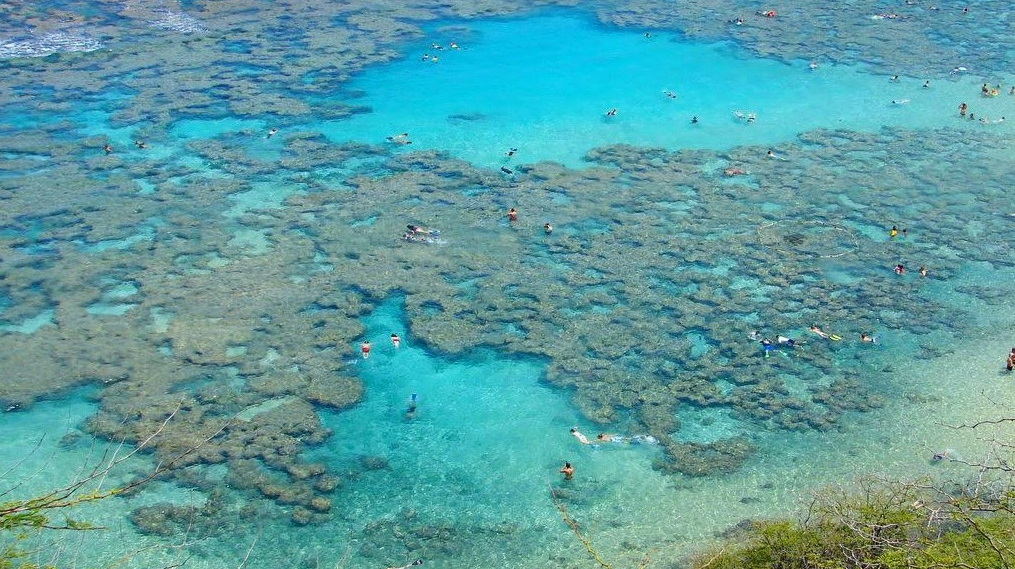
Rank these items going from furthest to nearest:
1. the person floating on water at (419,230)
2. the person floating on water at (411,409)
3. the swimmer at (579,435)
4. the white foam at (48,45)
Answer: the white foam at (48,45) → the person floating on water at (419,230) → the person floating on water at (411,409) → the swimmer at (579,435)

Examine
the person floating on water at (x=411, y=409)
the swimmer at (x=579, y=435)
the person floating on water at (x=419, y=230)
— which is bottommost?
the person floating on water at (x=411, y=409)

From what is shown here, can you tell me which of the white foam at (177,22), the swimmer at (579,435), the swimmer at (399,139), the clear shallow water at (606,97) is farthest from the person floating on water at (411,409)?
the white foam at (177,22)

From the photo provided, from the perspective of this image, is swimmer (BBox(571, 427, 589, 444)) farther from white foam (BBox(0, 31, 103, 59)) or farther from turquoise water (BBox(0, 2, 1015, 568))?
white foam (BBox(0, 31, 103, 59))

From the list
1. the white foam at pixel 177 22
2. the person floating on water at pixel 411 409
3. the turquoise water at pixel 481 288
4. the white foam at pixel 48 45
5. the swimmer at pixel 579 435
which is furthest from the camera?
the white foam at pixel 177 22

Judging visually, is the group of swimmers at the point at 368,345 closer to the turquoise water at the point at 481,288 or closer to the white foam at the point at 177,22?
the turquoise water at the point at 481,288

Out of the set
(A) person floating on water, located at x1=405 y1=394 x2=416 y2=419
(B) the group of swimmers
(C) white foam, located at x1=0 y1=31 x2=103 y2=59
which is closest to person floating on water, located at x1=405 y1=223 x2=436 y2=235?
(B) the group of swimmers

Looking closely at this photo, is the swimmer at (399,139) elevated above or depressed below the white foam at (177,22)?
below

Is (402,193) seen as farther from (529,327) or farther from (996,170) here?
(996,170)
